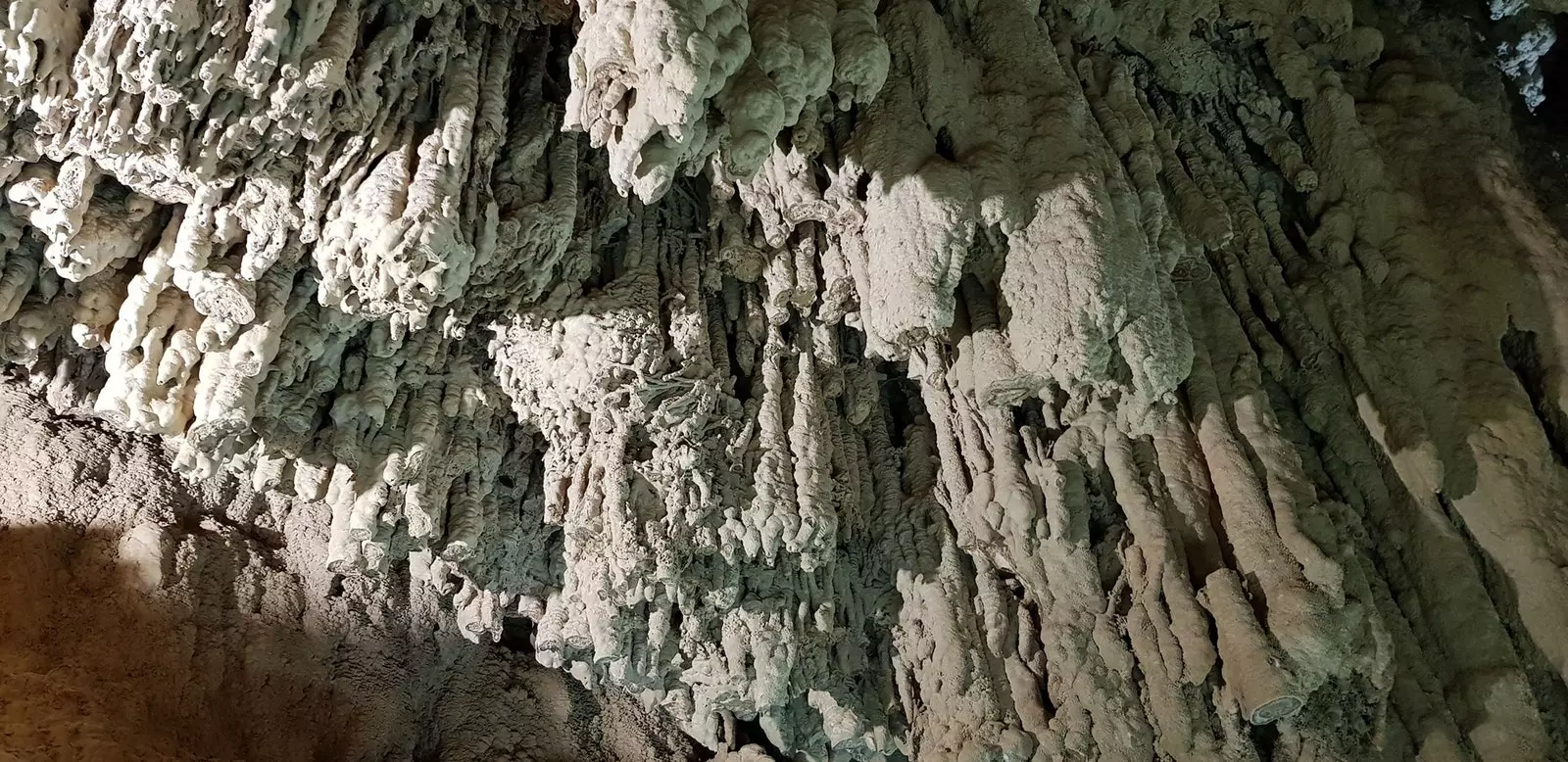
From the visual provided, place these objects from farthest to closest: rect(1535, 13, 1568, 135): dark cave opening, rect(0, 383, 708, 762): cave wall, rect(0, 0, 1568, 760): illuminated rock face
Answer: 1. rect(1535, 13, 1568, 135): dark cave opening
2. rect(0, 383, 708, 762): cave wall
3. rect(0, 0, 1568, 760): illuminated rock face

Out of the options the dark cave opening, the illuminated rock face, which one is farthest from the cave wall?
the dark cave opening

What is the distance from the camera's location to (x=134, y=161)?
3.06m

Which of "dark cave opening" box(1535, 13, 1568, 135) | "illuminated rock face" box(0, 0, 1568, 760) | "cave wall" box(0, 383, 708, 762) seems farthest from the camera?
"dark cave opening" box(1535, 13, 1568, 135)

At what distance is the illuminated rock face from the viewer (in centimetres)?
318

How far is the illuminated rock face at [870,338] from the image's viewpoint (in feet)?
10.4

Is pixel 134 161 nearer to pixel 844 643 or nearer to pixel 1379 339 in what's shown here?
pixel 844 643

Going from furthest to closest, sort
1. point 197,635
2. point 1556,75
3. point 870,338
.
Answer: point 1556,75 → point 197,635 → point 870,338

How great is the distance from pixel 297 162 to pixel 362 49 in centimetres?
43

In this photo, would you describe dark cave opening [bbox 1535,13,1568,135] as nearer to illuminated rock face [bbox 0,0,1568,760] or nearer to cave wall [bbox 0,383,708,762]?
illuminated rock face [bbox 0,0,1568,760]

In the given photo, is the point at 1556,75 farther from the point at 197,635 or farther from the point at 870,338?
the point at 197,635

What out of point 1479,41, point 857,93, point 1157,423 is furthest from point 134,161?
point 1479,41

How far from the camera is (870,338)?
11.4ft

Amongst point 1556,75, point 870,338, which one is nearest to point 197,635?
point 870,338

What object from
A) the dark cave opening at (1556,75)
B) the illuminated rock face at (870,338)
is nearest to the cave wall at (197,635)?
the illuminated rock face at (870,338)
